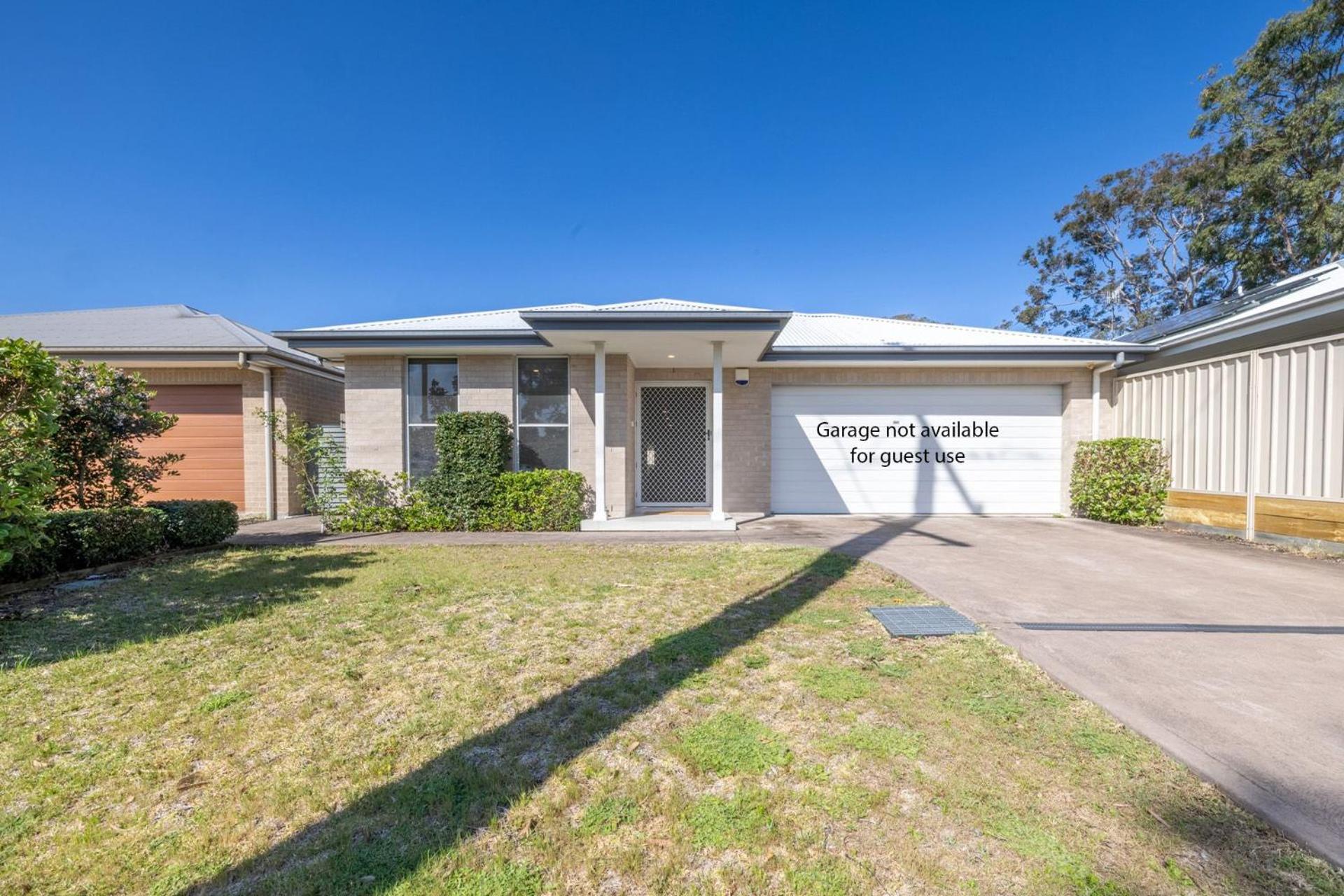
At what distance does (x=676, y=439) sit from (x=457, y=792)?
8.25 m

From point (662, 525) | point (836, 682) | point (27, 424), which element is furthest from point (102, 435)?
point (836, 682)

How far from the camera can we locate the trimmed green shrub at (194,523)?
6.82 m

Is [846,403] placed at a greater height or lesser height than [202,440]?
greater

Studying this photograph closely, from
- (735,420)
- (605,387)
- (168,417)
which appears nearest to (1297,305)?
(735,420)

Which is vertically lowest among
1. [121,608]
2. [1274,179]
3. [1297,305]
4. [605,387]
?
[121,608]

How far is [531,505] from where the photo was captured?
839 cm

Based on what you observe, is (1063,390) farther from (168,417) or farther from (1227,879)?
(168,417)

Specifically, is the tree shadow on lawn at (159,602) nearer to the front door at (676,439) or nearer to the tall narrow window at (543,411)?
the tall narrow window at (543,411)

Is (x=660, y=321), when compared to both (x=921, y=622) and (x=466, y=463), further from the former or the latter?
(x=921, y=622)

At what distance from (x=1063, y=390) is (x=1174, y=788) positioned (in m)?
9.80

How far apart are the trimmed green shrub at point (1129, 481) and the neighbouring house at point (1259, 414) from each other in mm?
216

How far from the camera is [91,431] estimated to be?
594 cm

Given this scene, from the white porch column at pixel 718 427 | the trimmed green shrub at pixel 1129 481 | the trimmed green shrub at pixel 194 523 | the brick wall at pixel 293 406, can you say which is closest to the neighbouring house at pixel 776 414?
the white porch column at pixel 718 427

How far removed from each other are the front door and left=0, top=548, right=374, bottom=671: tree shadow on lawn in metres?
5.11
